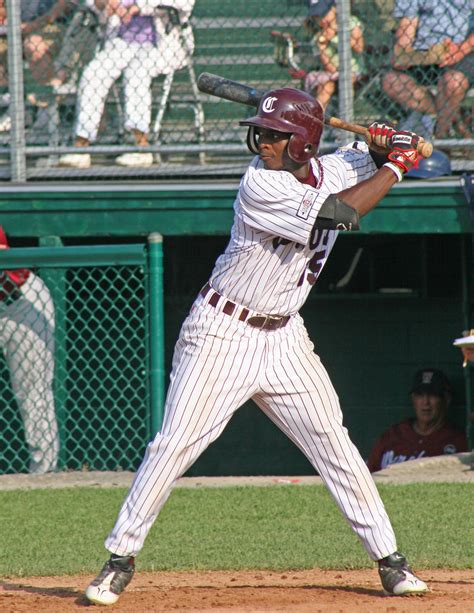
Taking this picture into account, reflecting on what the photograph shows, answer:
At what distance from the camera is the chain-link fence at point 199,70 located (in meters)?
7.33

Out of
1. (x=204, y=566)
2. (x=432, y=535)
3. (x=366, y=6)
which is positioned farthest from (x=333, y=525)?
Result: (x=366, y=6)

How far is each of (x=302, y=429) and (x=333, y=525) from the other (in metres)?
1.62

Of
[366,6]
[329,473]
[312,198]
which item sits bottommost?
[329,473]

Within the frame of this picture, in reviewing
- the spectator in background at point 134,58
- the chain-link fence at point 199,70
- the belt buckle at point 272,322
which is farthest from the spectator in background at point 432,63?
the belt buckle at point 272,322

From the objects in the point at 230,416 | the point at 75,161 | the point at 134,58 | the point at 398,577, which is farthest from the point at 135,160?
the point at 398,577

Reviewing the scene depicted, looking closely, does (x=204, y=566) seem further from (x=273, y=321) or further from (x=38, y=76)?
(x=38, y=76)

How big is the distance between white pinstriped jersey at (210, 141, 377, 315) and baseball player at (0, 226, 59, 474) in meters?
3.49

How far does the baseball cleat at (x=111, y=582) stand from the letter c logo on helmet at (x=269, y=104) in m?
1.70

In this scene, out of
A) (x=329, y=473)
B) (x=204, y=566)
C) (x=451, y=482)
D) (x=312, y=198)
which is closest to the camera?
(x=312, y=198)

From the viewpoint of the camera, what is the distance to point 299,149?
398 cm

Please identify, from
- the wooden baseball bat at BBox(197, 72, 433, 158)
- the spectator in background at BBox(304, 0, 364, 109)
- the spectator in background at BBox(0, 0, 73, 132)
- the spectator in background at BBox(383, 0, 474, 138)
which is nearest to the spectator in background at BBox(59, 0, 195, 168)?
the spectator in background at BBox(0, 0, 73, 132)

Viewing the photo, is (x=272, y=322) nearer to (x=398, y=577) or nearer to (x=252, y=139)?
(x=252, y=139)

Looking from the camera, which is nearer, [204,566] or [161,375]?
[204,566]

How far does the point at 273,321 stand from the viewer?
4152 mm
